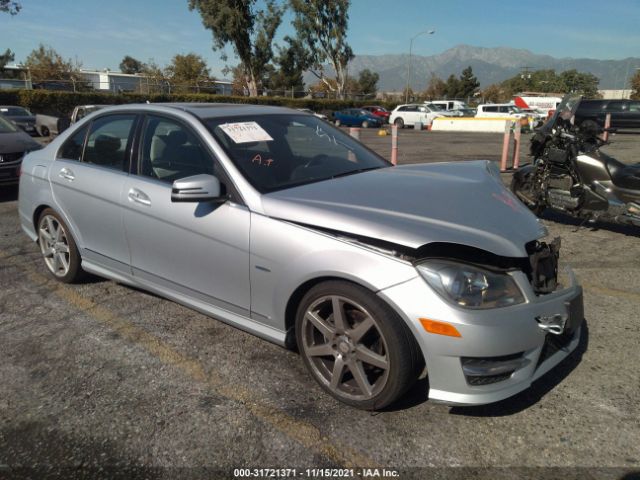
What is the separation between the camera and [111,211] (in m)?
3.73

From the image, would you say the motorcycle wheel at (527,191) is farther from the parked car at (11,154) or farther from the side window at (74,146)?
the parked car at (11,154)

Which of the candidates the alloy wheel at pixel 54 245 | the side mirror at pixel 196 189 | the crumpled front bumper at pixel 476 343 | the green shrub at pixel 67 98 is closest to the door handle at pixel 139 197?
the side mirror at pixel 196 189

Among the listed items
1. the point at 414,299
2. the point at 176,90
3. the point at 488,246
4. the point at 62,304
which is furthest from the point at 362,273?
the point at 176,90

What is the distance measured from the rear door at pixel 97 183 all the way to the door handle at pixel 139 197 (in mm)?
154

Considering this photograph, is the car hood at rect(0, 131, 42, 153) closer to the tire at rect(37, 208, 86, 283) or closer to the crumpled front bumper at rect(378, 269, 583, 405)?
the tire at rect(37, 208, 86, 283)

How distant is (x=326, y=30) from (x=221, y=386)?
52.0 meters

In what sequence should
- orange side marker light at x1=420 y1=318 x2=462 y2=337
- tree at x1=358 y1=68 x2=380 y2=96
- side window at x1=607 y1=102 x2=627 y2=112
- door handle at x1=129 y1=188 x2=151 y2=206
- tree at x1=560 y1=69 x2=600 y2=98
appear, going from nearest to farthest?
orange side marker light at x1=420 y1=318 x2=462 y2=337 < door handle at x1=129 y1=188 x2=151 y2=206 < side window at x1=607 y1=102 x2=627 y2=112 < tree at x1=358 y1=68 x2=380 y2=96 < tree at x1=560 y1=69 x2=600 y2=98

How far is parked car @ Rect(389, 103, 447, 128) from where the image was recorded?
33.5 metres

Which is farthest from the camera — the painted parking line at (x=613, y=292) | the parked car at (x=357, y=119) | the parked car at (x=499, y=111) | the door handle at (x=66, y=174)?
the parked car at (x=357, y=119)

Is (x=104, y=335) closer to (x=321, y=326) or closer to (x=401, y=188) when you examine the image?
(x=321, y=326)

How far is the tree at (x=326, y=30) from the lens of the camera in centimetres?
4950

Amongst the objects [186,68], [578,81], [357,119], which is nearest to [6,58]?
[186,68]

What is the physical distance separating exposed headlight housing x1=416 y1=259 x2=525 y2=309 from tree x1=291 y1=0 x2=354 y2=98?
50398mm

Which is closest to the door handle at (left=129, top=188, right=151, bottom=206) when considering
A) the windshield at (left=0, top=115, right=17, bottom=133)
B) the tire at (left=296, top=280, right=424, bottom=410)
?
the tire at (left=296, top=280, right=424, bottom=410)
